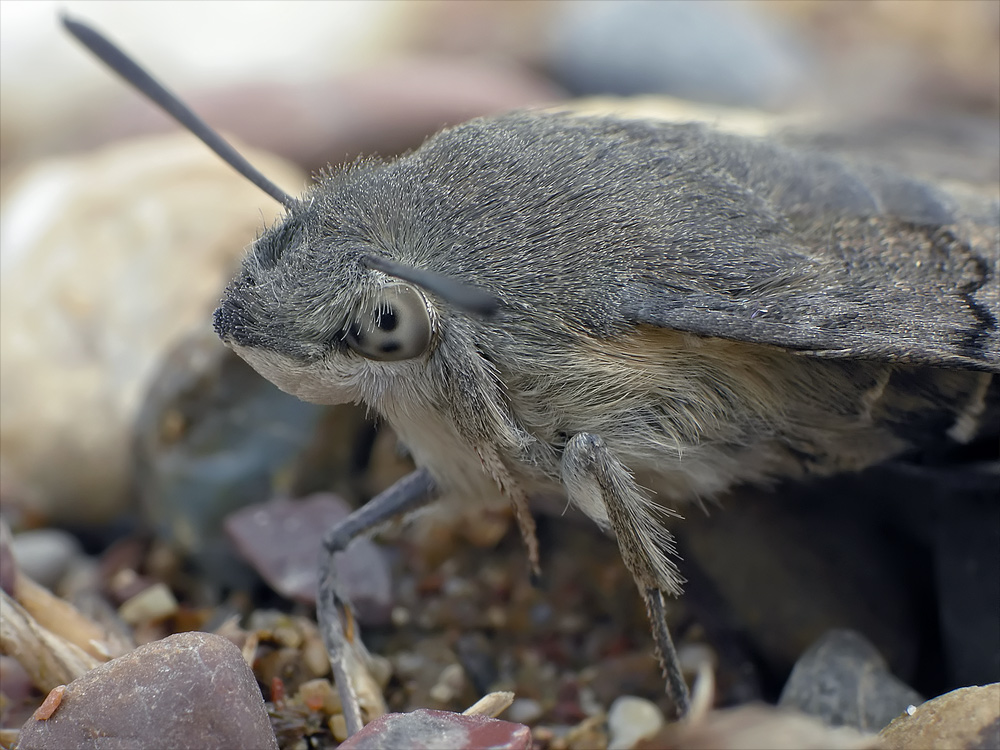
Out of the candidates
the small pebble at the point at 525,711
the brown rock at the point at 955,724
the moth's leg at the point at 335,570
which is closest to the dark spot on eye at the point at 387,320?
the moth's leg at the point at 335,570

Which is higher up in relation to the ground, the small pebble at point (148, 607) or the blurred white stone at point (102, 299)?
the blurred white stone at point (102, 299)

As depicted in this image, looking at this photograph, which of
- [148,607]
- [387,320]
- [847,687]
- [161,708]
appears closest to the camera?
[161,708]

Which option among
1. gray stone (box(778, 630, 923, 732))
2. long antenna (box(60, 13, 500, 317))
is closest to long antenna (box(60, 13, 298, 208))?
long antenna (box(60, 13, 500, 317))

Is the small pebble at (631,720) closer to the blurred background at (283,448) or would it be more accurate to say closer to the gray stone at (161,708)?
the blurred background at (283,448)

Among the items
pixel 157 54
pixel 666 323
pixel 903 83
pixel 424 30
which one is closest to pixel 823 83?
pixel 903 83

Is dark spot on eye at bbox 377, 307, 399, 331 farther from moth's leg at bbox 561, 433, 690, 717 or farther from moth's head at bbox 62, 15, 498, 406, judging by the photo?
moth's leg at bbox 561, 433, 690, 717

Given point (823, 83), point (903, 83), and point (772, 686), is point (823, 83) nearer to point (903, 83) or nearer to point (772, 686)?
point (903, 83)

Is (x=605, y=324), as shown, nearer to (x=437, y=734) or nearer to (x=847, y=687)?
(x=437, y=734)

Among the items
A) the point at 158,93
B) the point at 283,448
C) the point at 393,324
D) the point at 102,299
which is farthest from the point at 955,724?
the point at 102,299
